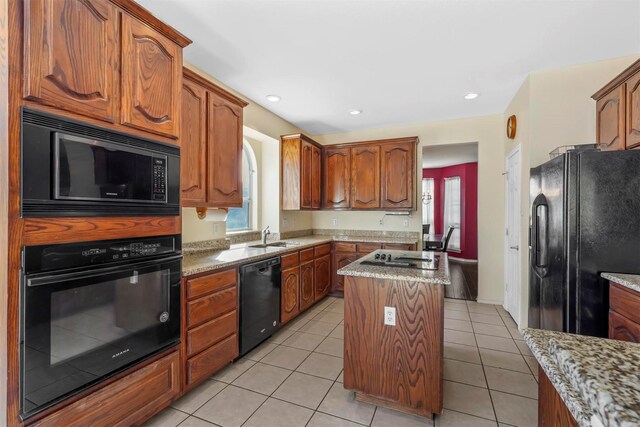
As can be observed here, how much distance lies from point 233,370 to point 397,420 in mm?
1319

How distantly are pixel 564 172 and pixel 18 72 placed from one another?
118 inches

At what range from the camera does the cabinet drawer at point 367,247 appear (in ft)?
13.5

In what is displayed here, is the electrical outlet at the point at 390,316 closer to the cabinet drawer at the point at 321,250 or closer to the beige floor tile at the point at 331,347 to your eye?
the beige floor tile at the point at 331,347

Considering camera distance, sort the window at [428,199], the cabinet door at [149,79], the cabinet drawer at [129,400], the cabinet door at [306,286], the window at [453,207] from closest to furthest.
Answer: the cabinet drawer at [129,400]
the cabinet door at [149,79]
the cabinet door at [306,286]
the window at [453,207]
the window at [428,199]

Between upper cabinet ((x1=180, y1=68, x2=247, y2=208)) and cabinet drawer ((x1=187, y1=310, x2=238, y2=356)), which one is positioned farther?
upper cabinet ((x1=180, y1=68, x2=247, y2=208))

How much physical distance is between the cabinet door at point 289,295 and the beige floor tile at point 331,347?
0.52 meters

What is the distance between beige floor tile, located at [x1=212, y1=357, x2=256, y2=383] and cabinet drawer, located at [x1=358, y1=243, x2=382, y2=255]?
2.19m

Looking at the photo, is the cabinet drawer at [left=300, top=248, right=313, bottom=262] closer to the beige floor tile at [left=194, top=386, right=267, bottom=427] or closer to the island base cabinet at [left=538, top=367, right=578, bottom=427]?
the beige floor tile at [left=194, top=386, right=267, bottom=427]

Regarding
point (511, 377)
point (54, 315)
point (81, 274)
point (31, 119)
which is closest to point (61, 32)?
point (31, 119)

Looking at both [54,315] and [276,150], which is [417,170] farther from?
[54,315]

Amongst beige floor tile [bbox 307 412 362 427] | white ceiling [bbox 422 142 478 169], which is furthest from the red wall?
beige floor tile [bbox 307 412 362 427]

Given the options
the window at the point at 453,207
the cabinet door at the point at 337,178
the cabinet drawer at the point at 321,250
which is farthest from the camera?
the window at the point at 453,207

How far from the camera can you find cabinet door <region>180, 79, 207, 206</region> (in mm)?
2184

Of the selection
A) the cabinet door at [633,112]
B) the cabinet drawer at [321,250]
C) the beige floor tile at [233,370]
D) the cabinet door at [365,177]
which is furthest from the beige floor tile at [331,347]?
the cabinet door at [633,112]
